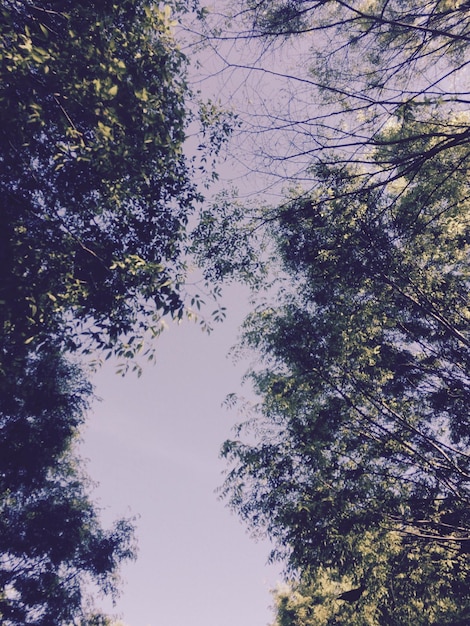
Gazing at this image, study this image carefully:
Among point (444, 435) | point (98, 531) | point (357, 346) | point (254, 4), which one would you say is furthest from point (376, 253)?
point (98, 531)

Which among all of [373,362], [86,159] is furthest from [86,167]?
[373,362]

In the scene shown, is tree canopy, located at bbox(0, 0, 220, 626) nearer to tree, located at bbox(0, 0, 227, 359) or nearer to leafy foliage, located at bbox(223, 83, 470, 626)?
tree, located at bbox(0, 0, 227, 359)

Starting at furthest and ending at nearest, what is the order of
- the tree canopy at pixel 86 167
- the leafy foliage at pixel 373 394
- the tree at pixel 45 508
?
the tree at pixel 45 508 < the leafy foliage at pixel 373 394 < the tree canopy at pixel 86 167

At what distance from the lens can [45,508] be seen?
8938 millimetres

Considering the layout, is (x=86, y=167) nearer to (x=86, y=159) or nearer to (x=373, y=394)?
(x=86, y=159)

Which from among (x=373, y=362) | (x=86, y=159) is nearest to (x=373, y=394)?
(x=373, y=362)

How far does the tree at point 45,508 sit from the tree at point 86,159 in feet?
14.3

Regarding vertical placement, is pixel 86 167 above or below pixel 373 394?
above

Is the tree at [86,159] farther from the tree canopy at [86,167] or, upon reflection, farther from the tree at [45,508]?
the tree at [45,508]

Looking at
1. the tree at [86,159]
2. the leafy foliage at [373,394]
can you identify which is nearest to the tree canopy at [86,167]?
the tree at [86,159]

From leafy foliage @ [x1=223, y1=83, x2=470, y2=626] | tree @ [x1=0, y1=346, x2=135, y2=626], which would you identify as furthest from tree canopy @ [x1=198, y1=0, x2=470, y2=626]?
tree @ [x1=0, y1=346, x2=135, y2=626]

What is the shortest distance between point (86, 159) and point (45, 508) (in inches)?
373

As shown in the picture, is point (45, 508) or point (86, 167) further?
point (45, 508)

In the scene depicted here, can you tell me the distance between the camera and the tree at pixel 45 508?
26.5ft
